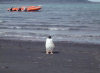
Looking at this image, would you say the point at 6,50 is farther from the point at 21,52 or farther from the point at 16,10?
the point at 16,10

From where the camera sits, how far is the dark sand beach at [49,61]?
1247 cm

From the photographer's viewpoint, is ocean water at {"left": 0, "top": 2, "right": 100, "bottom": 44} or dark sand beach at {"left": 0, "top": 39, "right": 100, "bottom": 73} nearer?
dark sand beach at {"left": 0, "top": 39, "right": 100, "bottom": 73}

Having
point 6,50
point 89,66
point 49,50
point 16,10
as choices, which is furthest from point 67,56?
point 16,10

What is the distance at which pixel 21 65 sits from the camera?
13211mm

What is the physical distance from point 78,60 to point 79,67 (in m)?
1.43

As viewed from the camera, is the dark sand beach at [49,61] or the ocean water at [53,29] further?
the ocean water at [53,29]

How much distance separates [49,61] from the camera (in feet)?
45.9

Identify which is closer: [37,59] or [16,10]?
[37,59]

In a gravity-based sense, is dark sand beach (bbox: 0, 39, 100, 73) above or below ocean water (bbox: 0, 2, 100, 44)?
above

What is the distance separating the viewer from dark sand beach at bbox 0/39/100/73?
12.5 m

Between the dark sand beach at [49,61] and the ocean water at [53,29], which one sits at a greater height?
the dark sand beach at [49,61]

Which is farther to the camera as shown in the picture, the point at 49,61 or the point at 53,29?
the point at 53,29

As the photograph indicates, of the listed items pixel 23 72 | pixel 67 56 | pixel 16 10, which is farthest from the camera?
pixel 16 10

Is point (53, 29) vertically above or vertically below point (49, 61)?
below
